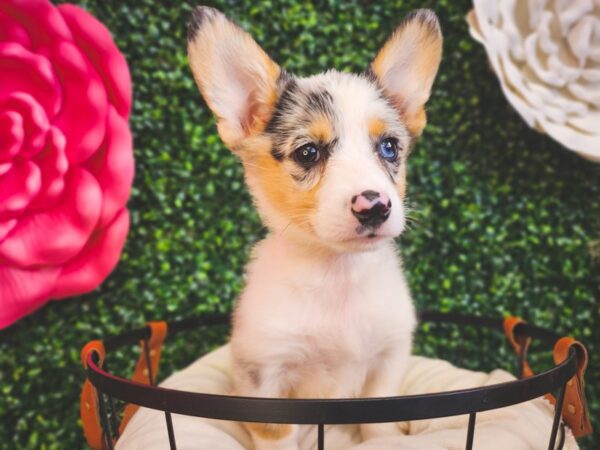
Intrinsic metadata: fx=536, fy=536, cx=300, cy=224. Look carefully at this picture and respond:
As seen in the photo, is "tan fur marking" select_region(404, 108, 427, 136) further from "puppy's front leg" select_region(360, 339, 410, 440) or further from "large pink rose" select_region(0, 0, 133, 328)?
"large pink rose" select_region(0, 0, 133, 328)

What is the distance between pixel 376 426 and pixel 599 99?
127 centimetres

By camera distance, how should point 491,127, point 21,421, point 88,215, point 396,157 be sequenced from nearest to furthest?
point 396,157 → point 88,215 → point 21,421 → point 491,127

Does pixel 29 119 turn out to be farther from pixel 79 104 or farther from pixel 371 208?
pixel 371 208

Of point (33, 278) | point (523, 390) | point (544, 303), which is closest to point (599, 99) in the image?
point (544, 303)

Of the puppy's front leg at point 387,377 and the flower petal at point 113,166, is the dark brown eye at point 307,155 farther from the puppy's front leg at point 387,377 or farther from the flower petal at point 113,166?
the flower petal at point 113,166

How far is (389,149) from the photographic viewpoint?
1.13 meters

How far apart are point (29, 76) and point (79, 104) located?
148 millimetres

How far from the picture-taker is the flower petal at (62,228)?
1.52 meters

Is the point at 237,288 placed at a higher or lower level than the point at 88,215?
lower

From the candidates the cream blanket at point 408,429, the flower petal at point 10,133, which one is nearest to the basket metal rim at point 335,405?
the cream blanket at point 408,429

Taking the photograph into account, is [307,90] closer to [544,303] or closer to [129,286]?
[129,286]

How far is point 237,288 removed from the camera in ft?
5.92

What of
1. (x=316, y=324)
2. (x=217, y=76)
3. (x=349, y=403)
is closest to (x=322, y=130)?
(x=217, y=76)

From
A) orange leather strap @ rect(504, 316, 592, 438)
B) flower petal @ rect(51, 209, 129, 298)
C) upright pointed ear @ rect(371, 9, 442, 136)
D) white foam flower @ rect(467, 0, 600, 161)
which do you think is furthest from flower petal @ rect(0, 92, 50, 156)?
orange leather strap @ rect(504, 316, 592, 438)
